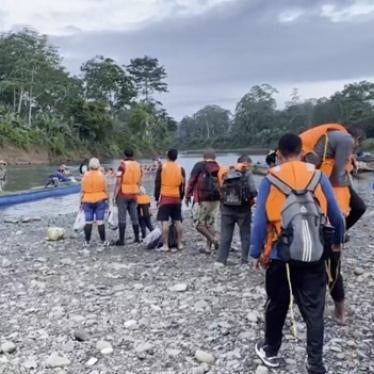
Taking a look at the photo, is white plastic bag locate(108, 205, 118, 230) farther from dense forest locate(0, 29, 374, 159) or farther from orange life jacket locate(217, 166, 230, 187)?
dense forest locate(0, 29, 374, 159)

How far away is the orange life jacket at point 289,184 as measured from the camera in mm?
4027

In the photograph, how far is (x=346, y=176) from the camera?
575 cm

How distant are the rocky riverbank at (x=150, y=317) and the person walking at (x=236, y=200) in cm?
47

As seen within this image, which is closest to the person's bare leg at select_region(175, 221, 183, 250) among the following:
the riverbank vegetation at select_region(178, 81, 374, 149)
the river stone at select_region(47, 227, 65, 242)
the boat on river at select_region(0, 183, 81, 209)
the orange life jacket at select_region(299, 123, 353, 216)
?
the river stone at select_region(47, 227, 65, 242)

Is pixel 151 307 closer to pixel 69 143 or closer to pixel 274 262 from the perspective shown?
pixel 274 262

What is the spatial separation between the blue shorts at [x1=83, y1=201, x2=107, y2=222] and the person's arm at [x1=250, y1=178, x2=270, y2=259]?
21.4ft

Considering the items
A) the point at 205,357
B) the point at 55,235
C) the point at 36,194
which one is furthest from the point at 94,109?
the point at 205,357

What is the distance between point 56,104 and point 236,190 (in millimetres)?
64337

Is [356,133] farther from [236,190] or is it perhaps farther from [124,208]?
[124,208]

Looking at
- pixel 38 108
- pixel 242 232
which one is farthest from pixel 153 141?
pixel 242 232

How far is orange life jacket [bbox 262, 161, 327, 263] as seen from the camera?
13.2ft

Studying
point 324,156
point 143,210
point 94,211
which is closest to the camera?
point 324,156

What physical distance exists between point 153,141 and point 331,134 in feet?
272

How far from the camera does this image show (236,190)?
820 cm
